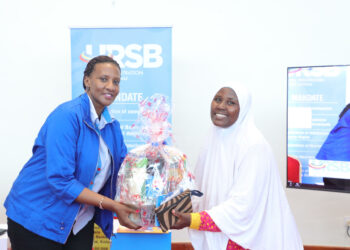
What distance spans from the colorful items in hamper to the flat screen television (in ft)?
4.76

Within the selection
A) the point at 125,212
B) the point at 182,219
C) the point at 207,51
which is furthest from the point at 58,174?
the point at 207,51

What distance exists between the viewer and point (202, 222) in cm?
160

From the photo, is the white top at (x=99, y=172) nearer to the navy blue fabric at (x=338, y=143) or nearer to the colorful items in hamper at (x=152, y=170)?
the colorful items in hamper at (x=152, y=170)

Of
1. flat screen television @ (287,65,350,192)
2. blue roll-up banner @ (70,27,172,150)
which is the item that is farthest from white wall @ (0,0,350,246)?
flat screen television @ (287,65,350,192)

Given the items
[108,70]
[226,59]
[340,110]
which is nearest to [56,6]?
[226,59]

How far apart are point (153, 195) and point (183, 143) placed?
1.99 metres

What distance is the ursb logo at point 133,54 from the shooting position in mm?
2896

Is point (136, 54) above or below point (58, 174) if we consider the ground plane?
above

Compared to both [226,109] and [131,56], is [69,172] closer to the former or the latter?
[226,109]

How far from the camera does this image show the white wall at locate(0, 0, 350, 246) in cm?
336

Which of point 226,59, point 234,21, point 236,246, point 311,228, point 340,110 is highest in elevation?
point 234,21

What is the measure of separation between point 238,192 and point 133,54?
5.81ft

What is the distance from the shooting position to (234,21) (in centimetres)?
339

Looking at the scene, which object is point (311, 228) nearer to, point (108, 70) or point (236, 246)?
point (236, 246)
